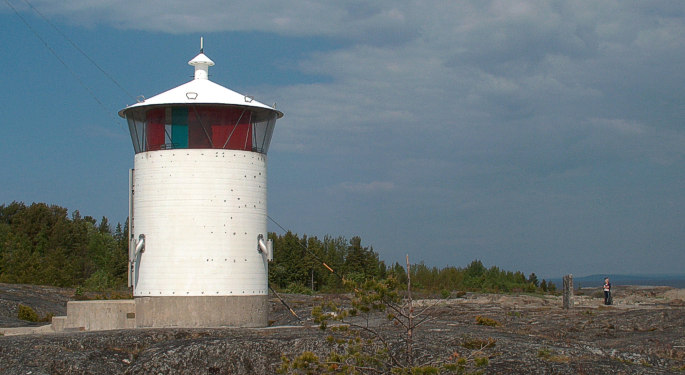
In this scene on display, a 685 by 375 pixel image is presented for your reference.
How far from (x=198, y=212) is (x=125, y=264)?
2352 inches

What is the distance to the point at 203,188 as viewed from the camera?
24266 millimetres

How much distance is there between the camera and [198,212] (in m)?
24.2

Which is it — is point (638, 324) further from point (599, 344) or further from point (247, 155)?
point (247, 155)

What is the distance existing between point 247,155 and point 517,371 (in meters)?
11.7

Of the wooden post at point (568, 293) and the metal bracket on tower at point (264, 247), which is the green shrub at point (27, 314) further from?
the wooden post at point (568, 293)

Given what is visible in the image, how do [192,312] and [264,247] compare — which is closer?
[192,312]

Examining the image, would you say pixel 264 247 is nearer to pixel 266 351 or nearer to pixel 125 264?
pixel 266 351

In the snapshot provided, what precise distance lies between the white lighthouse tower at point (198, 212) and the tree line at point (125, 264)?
35594 millimetres

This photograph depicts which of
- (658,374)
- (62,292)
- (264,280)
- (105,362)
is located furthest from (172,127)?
(62,292)

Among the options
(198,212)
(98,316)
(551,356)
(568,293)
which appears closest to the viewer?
(551,356)

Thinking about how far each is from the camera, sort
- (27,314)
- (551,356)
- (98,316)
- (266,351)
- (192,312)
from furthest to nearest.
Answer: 1. (27,314)
2. (98,316)
3. (192,312)
4. (266,351)
5. (551,356)

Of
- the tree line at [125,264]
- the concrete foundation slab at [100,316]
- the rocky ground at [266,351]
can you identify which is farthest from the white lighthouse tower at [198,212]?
the tree line at [125,264]

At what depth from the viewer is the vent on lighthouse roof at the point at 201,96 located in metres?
24.7

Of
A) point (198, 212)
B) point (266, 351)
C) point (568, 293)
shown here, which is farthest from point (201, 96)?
point (568, 293)
